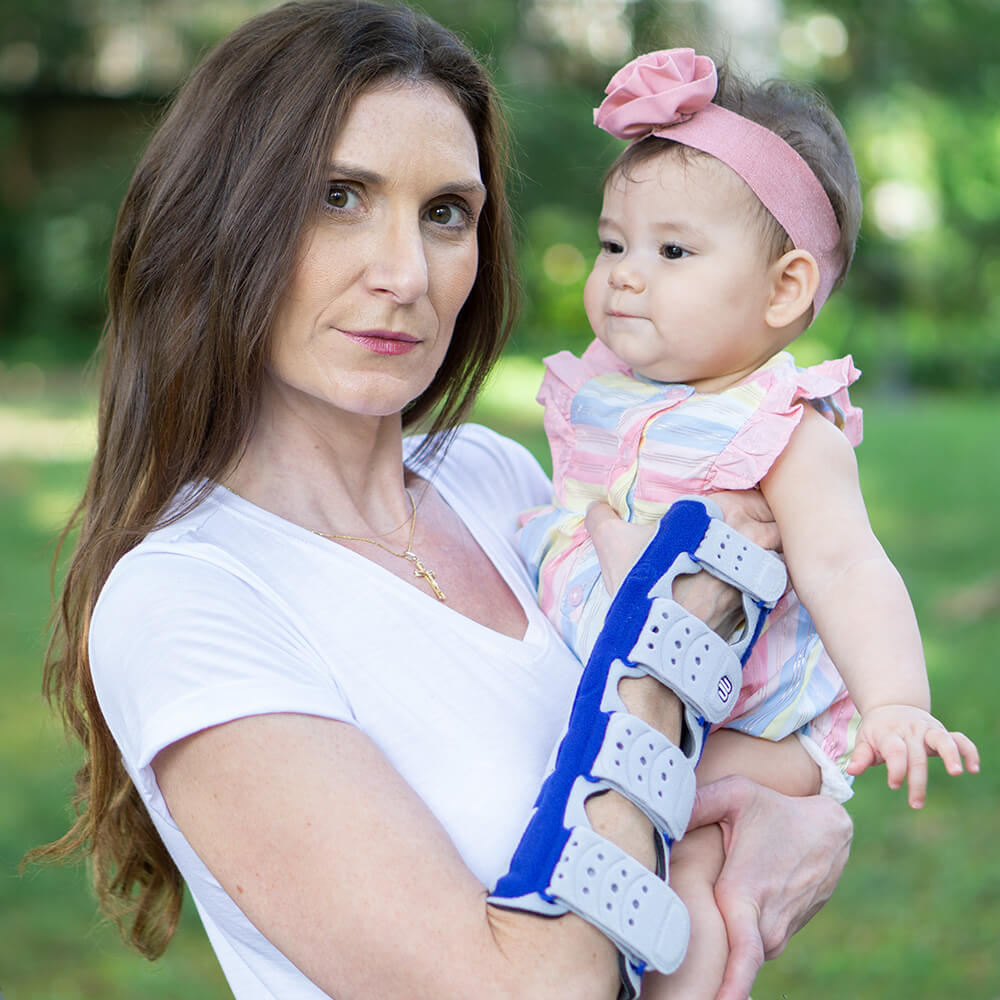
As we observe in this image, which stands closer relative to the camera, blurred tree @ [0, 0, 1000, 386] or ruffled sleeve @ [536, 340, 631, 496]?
ruffled sleeve @ [536, 340, 631, 496]

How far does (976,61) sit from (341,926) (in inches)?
590

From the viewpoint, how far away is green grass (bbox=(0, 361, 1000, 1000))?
11.6ft

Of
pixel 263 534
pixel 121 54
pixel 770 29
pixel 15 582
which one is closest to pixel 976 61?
pixel 770 29

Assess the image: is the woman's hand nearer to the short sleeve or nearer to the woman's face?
the short sleeve

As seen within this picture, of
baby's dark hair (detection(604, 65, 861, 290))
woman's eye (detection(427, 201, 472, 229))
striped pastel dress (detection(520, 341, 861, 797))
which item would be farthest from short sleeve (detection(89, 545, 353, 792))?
baby's dark hair (detection(604, 65, 861, 290))

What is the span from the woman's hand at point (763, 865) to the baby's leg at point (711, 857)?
16 mm

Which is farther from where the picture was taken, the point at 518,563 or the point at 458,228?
the point at 518,563

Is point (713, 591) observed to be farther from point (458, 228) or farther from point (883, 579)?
point (458, 228)

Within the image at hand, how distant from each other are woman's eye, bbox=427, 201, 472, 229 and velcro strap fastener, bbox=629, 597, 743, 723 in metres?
0.66

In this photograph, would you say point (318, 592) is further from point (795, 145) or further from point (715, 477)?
point (795, 145)

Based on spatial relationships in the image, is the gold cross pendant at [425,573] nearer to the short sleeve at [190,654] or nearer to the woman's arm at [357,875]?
the short sleeve at [190,654]

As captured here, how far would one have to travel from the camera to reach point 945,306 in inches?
→ 700

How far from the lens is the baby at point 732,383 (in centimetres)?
176

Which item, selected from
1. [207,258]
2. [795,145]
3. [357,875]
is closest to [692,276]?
[795,145]
